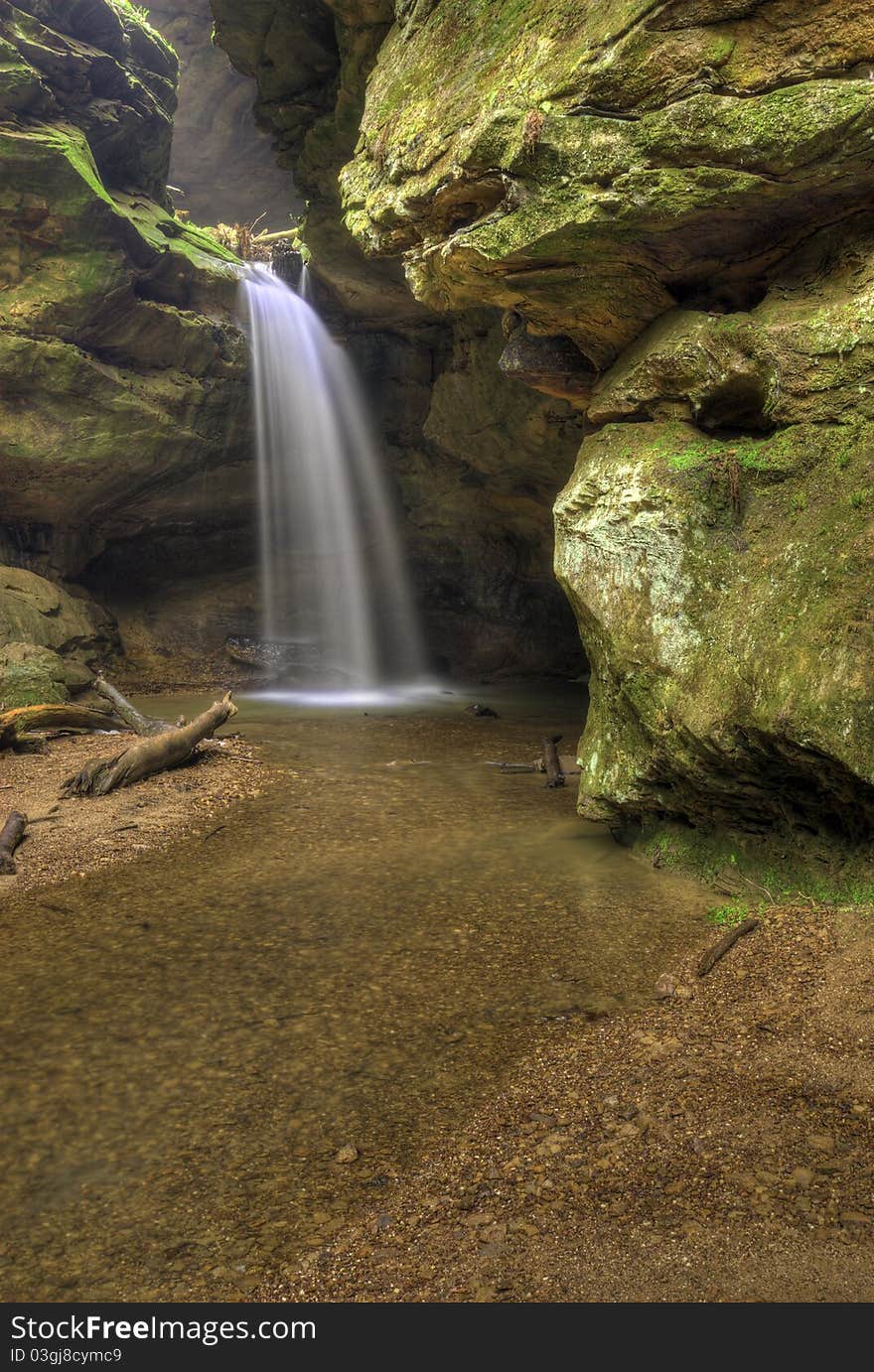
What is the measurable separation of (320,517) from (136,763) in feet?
41.1

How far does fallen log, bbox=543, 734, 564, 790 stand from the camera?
10.6 meters

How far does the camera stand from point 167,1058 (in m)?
4.45

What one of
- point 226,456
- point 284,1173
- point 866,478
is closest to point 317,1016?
point 284,1173

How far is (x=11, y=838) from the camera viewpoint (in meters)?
7.80

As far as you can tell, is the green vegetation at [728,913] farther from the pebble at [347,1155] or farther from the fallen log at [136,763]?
the fallen log at [136,763]

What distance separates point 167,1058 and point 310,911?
6.88 feet

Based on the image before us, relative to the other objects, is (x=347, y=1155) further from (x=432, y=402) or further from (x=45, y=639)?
(x=432, y=402)

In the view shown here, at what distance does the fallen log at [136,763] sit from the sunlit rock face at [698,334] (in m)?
5.26

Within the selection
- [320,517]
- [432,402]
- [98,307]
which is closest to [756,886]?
[432,402]

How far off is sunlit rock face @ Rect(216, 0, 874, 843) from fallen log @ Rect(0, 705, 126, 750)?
7.83 metres

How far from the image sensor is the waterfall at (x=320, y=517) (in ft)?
65.8

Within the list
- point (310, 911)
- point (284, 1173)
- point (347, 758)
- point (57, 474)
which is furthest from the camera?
point (57, 474)

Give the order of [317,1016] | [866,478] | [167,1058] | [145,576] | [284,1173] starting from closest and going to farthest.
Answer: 1. [284,1173]
2. [167,1058]
3. [317,1016]
4. [866,478]
5. [145,576]

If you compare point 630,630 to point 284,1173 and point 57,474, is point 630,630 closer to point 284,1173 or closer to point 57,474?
point 284,1173
